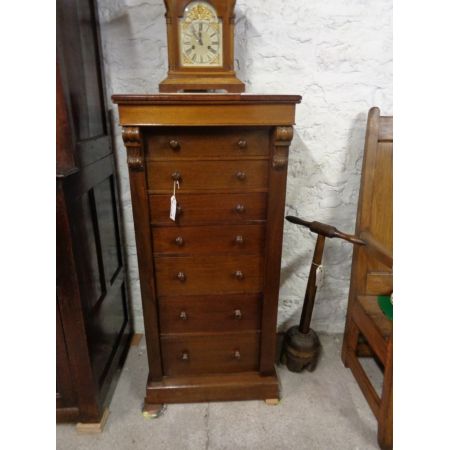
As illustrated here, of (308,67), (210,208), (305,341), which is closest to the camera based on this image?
(210,208)

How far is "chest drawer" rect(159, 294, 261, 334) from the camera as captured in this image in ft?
4.43

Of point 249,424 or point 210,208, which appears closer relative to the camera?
point 210,208

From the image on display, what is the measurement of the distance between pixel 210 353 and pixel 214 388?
0.53 ft

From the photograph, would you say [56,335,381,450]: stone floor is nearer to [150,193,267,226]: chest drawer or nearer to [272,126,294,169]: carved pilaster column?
[150,193,267,226]: chest drawer

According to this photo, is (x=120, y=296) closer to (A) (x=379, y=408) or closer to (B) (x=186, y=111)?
(B) (x=186, y=111)

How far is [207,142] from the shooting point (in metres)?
1.15

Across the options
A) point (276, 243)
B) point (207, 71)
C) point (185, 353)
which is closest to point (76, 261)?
point (185, 353)

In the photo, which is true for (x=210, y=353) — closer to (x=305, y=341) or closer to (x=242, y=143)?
(x=305, y=341)

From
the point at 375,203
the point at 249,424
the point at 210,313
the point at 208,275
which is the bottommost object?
the point at 249,424

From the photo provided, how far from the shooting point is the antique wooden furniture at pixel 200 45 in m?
1.14

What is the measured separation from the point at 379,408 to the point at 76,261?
4.34ft

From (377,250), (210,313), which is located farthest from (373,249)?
(210,313)

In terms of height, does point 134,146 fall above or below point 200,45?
below

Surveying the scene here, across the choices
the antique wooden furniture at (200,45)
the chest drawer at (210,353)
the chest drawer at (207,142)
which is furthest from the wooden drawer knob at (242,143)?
the chest drawer at (210,353)
